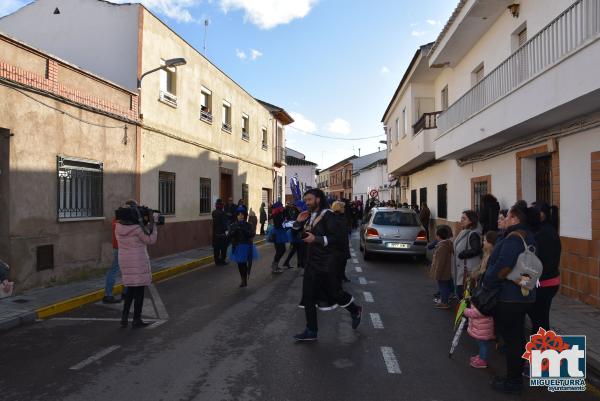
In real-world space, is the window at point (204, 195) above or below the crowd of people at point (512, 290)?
above

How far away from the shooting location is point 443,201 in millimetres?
18125

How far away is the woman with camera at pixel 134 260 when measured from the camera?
630 cm

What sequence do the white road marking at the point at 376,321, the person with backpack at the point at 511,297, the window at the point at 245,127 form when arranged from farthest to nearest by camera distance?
the window at the point at 245,127 < the white road marking at the point at 376,321 < the person with backpack at the point at 511,297

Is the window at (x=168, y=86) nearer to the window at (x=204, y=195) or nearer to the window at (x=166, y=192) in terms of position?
the window at (x=166, y=192)

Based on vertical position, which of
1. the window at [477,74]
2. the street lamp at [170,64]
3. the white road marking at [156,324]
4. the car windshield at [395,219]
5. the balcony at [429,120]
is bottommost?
the white road marking at [156,324]

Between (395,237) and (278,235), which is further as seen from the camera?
(395,237)

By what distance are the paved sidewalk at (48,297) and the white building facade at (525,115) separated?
26.4 feet

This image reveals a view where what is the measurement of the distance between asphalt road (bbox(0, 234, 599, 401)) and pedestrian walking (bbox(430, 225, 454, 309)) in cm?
33

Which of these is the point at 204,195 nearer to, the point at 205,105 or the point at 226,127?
the point at 205,105

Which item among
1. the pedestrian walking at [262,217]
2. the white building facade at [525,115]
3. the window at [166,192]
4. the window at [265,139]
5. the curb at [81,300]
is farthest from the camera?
the window at [265,139]

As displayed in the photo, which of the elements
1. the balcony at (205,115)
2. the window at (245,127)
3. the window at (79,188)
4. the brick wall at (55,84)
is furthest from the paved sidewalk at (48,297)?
the window at (245,127)

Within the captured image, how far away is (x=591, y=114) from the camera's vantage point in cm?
762

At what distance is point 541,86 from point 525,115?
2.41 feet

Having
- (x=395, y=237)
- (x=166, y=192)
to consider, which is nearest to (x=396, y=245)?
(x=395, y=237)
